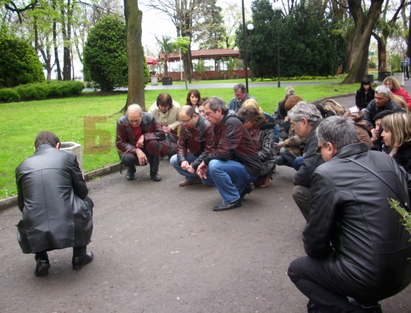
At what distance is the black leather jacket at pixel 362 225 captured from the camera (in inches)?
102

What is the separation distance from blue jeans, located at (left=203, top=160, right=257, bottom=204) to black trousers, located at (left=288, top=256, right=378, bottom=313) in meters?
2.84

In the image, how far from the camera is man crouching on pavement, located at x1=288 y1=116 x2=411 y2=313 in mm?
2594

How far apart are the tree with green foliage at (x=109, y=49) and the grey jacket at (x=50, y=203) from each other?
19.1m

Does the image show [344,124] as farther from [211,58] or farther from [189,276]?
[211,58]

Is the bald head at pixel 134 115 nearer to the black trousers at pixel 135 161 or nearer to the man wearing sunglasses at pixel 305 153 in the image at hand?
the black trousers at pixel 135 161

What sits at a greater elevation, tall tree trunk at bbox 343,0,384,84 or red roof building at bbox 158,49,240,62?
red roof building at bbox 158,49,240,62

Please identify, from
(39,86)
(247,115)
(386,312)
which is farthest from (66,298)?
(39,86)

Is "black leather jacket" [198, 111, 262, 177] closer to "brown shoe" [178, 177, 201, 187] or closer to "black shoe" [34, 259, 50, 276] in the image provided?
"brown shoe" [178, 177, 201, 187]

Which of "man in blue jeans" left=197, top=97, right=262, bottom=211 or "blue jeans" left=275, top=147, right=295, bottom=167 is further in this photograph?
"blue jeans" left=275, top=147, right=295, bottom=167

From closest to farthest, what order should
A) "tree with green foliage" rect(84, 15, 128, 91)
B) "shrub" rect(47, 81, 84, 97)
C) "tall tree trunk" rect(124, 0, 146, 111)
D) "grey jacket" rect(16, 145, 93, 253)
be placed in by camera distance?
"grey jacket" rect(16, 145, 93, 253) < "tall tree trunk" rect(124, 0, 146, 111) < "tree with green foliage" rect(84, 15, 128, 91) < "shrub" rect(47, 81, 84, 97)

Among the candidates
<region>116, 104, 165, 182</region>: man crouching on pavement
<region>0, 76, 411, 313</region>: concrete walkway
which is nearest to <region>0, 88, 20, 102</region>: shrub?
<region>116, 104, 165, 182</region>: man crouching on pavement

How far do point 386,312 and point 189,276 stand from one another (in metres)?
1.78

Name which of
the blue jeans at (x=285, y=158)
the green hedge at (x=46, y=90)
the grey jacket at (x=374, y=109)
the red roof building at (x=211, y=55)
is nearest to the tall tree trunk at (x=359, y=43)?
the green hedge at (x=46, y=90)

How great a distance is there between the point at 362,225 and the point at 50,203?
2.76 metres
